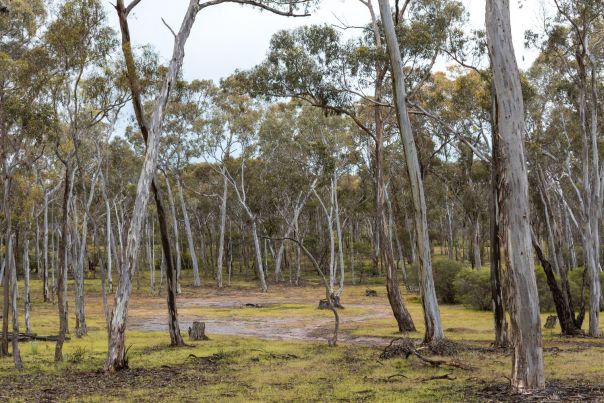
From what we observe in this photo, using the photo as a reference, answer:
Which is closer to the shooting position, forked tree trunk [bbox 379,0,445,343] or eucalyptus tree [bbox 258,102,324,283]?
forked tree trunk [bbox 379,0,445,343]

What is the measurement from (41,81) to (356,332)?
11744mm

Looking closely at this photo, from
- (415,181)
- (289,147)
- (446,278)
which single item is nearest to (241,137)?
(289,147)

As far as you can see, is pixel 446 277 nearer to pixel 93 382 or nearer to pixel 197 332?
pixel 197 332

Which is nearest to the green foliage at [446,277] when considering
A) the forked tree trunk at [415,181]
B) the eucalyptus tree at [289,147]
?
the eucalyptus tree at [289,147]

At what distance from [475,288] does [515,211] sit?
19526 millimetres

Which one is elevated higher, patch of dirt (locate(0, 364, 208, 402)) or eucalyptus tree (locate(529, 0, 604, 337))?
eucalyptus tree (locate(529, 0, 604, 337))

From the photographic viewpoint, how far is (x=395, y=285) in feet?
58.9

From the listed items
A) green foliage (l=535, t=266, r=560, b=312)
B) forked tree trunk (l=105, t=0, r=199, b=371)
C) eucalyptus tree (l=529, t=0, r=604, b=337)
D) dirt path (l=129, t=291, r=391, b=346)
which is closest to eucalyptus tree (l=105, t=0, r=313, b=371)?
forked tree trunk (l=105, t=0, r=199, b=371)

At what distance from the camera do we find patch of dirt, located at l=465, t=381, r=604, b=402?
7.07 metres

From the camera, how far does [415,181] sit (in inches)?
545

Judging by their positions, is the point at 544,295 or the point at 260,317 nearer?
the point at 544,295

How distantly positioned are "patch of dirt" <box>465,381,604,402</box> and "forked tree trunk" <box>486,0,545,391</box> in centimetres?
20

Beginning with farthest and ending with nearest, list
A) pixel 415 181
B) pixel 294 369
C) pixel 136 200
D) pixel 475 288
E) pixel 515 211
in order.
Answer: pixel 475 288 → pixel 415 181 → pixel 136 200 → pixel 294 369 → pixel 515 211

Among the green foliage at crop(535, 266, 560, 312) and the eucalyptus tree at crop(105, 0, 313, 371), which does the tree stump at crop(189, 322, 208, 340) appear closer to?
the eucalyptus tree at crop(105, 0, 313, 371)
